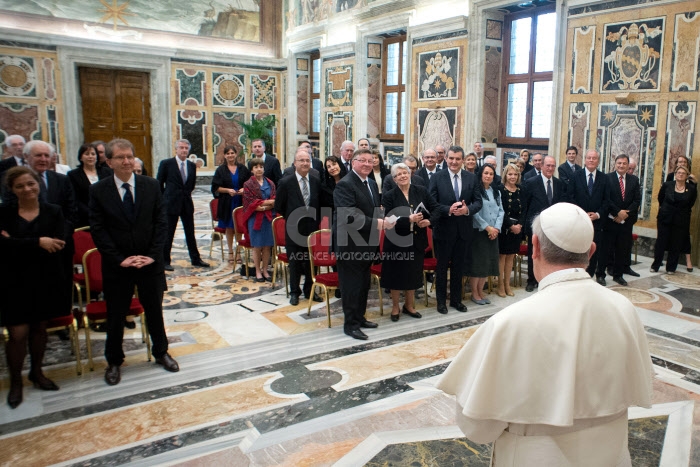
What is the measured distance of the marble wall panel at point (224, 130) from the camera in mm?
15898

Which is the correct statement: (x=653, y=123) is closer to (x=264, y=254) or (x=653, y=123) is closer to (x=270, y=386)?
(x=264, y=254)

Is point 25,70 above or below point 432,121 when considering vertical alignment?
above

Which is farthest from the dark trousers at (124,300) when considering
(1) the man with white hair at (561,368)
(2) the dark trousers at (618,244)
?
(2) the dark trousers at (618,244)

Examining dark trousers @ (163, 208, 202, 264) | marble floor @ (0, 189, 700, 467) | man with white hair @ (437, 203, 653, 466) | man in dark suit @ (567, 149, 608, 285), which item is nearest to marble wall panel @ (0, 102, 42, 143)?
dark trousers @ (163, 208, 202, 264)

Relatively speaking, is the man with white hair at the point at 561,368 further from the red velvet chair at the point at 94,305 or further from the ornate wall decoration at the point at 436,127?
the ornate wall decoration at the point at 436,127

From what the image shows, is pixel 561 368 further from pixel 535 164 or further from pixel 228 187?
pixel 535 164

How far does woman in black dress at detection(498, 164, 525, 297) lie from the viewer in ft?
20.7

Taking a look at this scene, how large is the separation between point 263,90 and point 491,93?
8284mm

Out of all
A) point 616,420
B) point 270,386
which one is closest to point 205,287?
point 270,386

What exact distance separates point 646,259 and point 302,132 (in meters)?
10.4

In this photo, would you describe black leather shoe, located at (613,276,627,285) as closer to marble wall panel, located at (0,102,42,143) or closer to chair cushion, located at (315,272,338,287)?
chair cushion, located at (315,272,338,287)

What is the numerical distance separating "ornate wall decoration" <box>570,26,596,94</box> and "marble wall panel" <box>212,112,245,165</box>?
32.1 feet

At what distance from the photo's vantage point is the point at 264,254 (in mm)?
7094

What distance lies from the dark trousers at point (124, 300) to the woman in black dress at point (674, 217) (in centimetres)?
659
